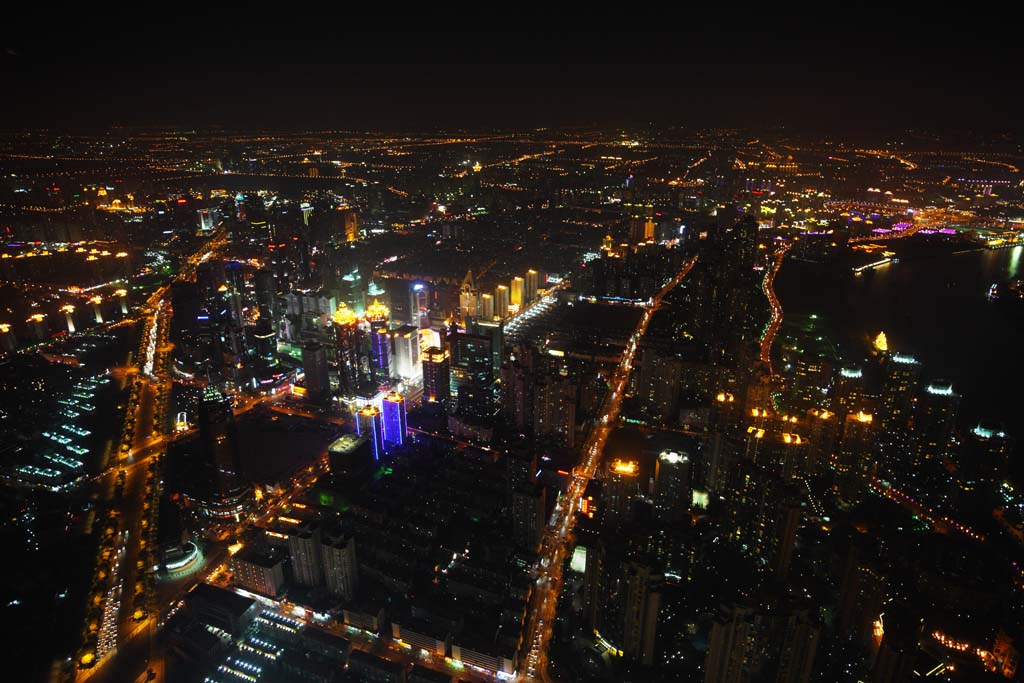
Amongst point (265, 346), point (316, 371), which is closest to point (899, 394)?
point (316, 371)

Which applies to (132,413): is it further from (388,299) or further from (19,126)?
(388,299)

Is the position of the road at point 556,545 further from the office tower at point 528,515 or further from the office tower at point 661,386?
the office tower at point 661,386

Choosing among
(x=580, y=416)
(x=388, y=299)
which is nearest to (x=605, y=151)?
(x=388, y=299)

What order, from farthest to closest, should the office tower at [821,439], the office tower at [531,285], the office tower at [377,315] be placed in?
the office tower at [531,285] → the office tower at [377,315] → the office tower at [821,439]

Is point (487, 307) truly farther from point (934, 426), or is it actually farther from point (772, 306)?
point (934, 426)

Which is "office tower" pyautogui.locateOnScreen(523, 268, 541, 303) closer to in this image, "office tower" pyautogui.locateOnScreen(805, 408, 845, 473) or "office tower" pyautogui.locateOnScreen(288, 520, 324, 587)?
"office tower" pyautogui.locateOnScreen(805, 408, 845, 473)

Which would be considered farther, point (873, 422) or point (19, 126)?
point (873, 422)

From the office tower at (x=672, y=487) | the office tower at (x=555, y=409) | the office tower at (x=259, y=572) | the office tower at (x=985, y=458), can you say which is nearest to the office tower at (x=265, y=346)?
the office tower at (x=259, y=572)

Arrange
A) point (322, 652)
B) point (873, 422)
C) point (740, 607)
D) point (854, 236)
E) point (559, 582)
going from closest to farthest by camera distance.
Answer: point (740, 607) → point (322, 652) → point (559, 582) → point (873, 422) → point (854, 236)
